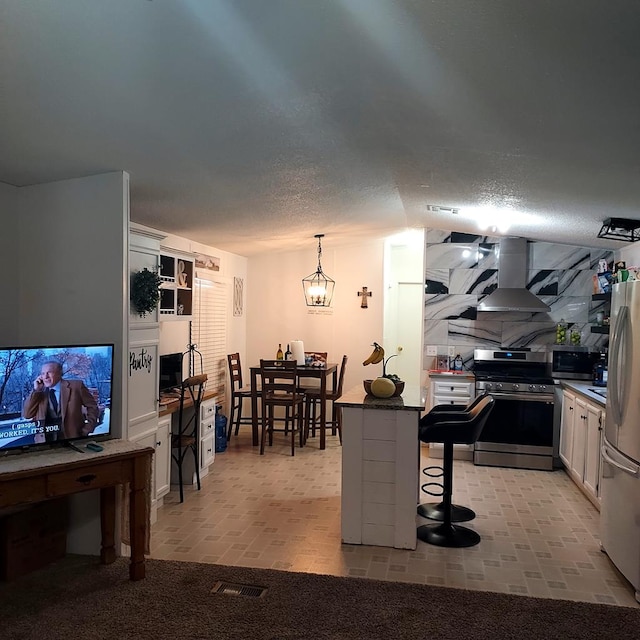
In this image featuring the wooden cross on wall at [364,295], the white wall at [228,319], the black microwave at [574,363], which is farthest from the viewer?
the wooden cross on wall at [364,295]

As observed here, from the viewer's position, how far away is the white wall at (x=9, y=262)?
3.35m

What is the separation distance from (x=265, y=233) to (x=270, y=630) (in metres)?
3.91

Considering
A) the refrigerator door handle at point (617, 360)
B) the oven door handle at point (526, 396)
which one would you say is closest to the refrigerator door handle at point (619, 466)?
the refrigerator door handle at point (617, 360)

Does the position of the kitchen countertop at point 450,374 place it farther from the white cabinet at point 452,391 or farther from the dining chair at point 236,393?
the dining chair at point 236,393

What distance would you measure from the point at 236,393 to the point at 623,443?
436cm

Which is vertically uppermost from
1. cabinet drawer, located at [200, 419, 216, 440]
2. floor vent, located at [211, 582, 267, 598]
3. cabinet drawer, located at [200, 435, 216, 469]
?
cabinet drawer, located at [200, 419, 216, 440]

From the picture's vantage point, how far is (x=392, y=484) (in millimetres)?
3660

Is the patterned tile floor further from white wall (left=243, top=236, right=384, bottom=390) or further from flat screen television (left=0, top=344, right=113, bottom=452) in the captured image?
white wall (left=243, top=236, right=384, bottom=390)

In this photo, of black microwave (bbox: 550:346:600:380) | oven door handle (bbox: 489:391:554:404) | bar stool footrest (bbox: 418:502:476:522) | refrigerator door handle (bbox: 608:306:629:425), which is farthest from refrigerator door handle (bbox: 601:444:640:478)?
black microwave (bbox: 550:346:600:380)

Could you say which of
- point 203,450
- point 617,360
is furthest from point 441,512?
point 203,450

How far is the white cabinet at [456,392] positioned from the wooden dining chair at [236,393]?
7.01 feet

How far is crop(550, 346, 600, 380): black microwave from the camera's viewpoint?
5.65 metres

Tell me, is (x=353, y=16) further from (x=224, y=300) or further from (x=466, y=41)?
(x=224, y=300)

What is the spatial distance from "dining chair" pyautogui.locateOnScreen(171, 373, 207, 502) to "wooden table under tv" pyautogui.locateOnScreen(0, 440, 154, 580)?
113 cm
